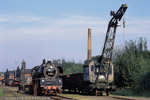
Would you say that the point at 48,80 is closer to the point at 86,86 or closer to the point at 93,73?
the point at 86,86

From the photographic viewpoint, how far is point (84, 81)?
30.4m

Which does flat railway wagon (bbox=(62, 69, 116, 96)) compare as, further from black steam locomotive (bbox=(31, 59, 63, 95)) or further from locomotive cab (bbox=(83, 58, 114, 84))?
black steam locomotive (bbox=(31, 59, 63, 95))

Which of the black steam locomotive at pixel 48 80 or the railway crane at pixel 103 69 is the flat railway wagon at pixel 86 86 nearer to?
the railway crane at pixel 103 69

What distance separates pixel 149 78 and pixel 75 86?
34.2 ft

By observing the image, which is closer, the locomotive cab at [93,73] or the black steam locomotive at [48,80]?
the black steam locomotive at [48,80]

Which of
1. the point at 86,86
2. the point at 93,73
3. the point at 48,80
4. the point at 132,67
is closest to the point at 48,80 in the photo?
the point at 48,80

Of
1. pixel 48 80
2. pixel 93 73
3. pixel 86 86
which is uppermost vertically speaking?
pixel 93 73

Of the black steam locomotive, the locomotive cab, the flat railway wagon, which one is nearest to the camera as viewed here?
the black steam locomotive

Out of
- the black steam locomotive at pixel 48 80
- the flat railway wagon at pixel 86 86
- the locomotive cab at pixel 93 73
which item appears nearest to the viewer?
the black steam locomotive at pixel 48 80

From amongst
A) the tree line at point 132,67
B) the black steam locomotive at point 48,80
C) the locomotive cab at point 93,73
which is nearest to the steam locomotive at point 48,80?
the black steam locomotive at point 48,80

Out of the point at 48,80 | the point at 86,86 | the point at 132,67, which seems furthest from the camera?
the point at 132,67

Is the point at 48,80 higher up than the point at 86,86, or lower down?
higher up

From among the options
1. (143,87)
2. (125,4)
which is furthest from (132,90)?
(125,4)

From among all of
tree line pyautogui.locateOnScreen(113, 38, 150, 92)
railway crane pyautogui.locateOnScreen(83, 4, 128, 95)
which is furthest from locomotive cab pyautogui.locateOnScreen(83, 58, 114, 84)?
tree line pyautogui.locateOnScreen(113, 38, 150, 92)
